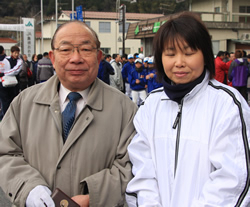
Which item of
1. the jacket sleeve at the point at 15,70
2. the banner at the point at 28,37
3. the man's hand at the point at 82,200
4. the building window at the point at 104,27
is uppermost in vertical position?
the building window at the point at 104,27

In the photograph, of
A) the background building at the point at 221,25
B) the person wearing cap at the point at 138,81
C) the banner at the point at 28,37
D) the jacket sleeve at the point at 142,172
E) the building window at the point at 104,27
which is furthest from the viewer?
the building window at the point at 104,27

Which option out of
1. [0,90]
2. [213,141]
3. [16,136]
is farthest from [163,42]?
[0,90]

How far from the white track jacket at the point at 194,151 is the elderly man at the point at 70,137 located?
0.59 feet

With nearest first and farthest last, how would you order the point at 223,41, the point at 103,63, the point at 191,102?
the point at 191,102
the point at 103,63
the point at 223,41

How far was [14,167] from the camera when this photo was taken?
2.08m

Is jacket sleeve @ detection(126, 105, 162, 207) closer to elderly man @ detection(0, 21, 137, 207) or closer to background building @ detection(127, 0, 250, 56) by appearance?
elderly man @ detection(0, 21, 137, 207)

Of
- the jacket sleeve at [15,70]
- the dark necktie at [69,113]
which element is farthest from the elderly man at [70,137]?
the jacket sleeve at [15,70]

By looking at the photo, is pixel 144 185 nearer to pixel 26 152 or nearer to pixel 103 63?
pixel 26 152

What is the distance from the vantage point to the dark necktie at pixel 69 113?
86.0 inches

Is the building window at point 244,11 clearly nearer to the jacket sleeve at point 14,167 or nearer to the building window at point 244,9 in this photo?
the building window at point 244,9

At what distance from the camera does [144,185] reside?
192cm

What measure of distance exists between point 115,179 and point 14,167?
657mm

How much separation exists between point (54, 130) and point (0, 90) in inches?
290

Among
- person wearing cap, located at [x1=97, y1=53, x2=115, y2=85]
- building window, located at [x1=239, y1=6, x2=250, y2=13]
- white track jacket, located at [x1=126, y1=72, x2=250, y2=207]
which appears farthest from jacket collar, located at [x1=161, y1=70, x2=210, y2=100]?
building window, located at [x1=239, y1=6, x2=250, y2=13]
